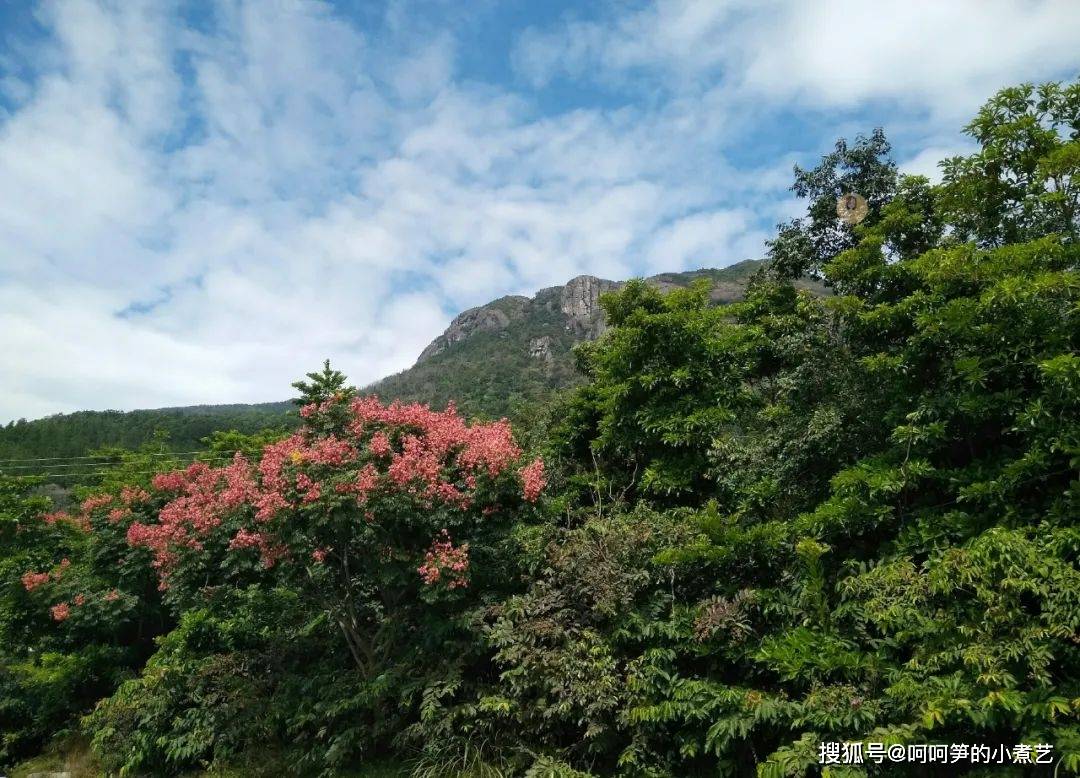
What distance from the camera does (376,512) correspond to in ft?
22.9

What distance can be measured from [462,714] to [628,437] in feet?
15.0

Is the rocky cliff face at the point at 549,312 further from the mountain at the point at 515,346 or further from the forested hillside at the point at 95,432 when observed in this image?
the forested hillside at the point at 95,432

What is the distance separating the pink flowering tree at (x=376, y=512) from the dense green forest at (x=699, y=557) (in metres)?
0.05

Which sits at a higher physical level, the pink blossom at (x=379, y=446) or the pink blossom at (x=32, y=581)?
the pink blossom at (x=379, y=446)

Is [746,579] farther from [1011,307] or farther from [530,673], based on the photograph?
[1011,307]

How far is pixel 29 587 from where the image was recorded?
38.2 ft

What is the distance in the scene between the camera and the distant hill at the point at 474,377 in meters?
49.6

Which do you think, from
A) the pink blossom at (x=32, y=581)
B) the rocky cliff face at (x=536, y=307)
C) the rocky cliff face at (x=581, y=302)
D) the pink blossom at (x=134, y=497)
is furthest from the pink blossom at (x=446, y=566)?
the rocky cliff face at (x=581, y=302)

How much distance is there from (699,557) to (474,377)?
76208mm

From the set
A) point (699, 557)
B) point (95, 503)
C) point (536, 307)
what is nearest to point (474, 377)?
point (536, 307)

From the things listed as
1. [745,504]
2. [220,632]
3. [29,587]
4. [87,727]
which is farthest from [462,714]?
[29,587]

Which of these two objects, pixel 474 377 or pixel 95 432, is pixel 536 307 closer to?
pixel 474 377

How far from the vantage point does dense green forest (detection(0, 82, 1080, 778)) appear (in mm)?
4832

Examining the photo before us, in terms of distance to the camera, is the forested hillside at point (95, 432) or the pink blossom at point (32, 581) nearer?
the pink blossom at point (32, 581)
